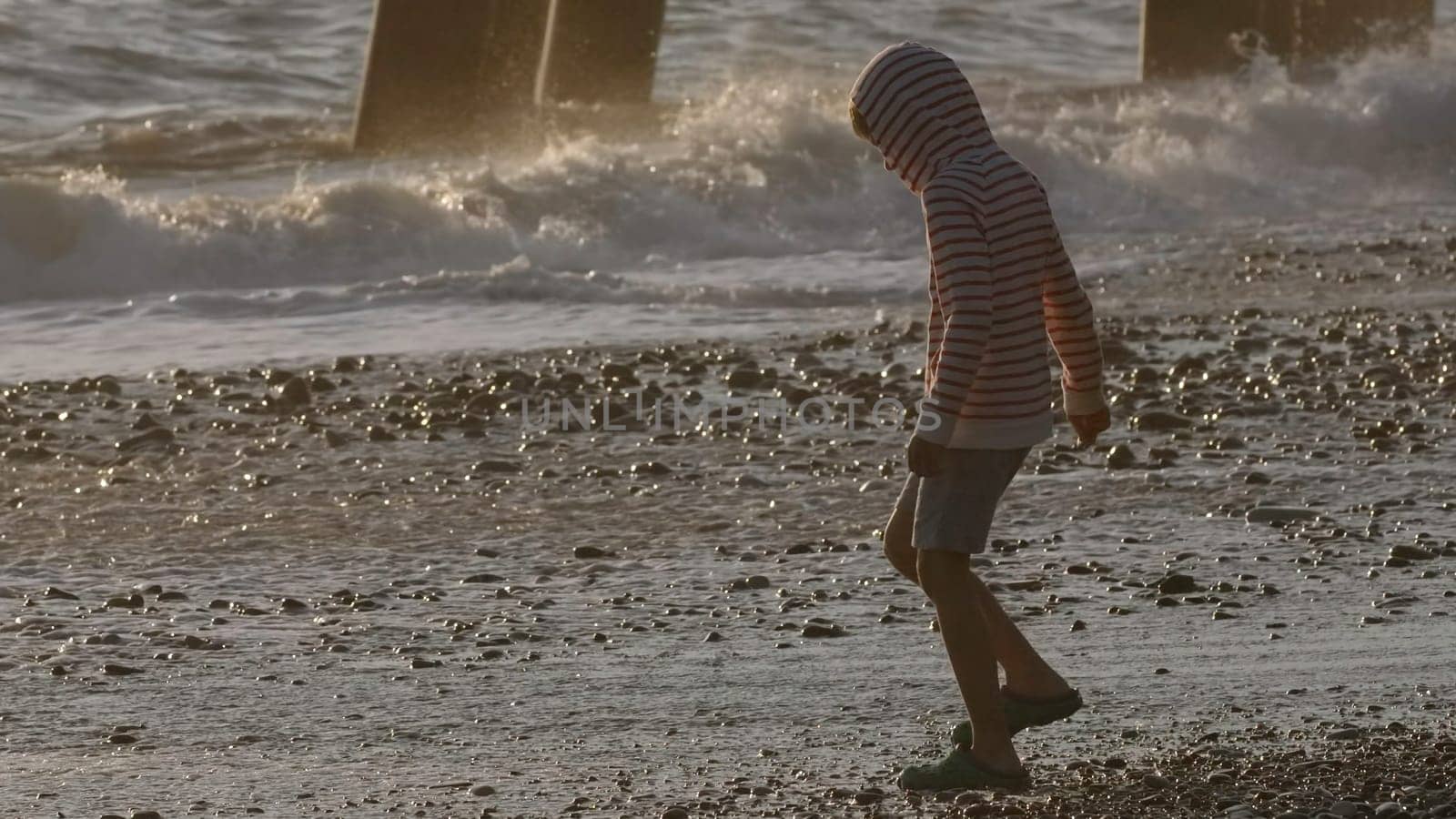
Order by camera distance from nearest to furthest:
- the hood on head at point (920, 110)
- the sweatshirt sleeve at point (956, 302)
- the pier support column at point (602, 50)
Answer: the sweatshirt sleeve at point (956, 302), the hood on head at point (920, 110), the pier support column at point (602, 50)

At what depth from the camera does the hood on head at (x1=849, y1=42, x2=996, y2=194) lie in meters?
4.15

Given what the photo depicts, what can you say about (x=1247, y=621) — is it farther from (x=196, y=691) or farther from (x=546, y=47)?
(x=546, y=47)

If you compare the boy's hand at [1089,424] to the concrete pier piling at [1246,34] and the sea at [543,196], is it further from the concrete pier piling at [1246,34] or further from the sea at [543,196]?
the concrete pier piling at [1246,34]

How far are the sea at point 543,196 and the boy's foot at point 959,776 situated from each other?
6657 mm

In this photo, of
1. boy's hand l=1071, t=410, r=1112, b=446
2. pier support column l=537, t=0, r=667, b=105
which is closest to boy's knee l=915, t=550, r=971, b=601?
boy's hand l=1071, t=410, r=1112, b=446

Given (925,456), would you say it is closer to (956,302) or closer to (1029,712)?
(956,302)

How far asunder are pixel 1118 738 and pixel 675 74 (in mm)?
21514

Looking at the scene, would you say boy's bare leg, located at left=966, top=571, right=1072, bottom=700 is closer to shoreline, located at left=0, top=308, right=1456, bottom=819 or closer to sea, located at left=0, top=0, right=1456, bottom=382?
shoreline, located at left=0, top=308, right=1456, bottom=819

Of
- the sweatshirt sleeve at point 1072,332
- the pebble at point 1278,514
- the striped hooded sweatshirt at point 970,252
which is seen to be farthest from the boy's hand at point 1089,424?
the pebble at point 1278,514

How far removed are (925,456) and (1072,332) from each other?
50cm

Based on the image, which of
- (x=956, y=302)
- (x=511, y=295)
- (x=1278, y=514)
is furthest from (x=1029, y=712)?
(x=511, y=295)

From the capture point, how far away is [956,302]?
13.2 ft

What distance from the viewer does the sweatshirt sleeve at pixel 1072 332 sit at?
4.25 m

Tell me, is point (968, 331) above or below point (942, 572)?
above
